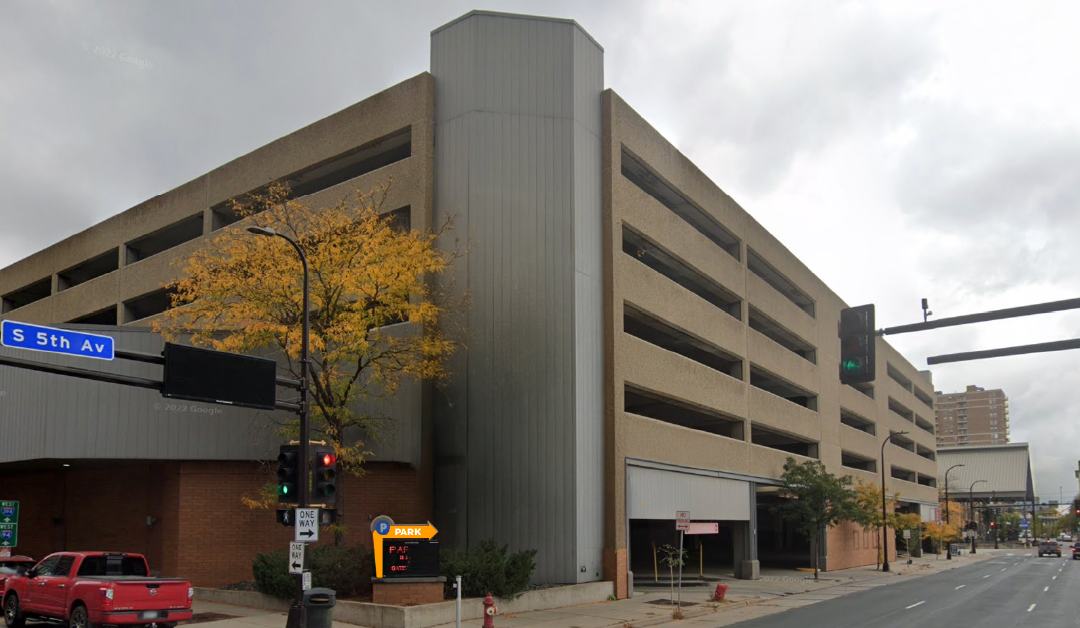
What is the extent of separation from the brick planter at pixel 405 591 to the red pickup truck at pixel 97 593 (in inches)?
200

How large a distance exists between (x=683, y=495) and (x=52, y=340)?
26.6 metres

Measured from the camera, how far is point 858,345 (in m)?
14.8

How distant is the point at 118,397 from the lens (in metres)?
29.2

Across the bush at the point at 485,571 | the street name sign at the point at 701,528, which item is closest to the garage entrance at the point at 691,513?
the street name sign at the point at 701,528

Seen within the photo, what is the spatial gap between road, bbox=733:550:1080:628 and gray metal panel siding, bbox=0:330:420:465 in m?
13.9

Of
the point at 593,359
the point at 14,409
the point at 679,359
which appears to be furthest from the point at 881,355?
the point at 14,409

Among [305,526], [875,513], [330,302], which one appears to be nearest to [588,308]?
[330,302]

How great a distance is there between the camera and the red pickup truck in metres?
17.7

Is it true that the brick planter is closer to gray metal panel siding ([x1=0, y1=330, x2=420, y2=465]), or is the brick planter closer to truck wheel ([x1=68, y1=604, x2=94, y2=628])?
truck wheel ([x1=68, y1=604, x2=94, y2=628])

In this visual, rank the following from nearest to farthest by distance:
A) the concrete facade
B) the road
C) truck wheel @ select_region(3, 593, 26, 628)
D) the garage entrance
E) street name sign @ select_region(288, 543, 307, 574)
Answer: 1. street name sign @ select_region(288, 543, 307, 574)
2. truck wheel @ select_region(3, 593, 26, 628)
3. the road
4. the concrete facade
5. the garage entrance

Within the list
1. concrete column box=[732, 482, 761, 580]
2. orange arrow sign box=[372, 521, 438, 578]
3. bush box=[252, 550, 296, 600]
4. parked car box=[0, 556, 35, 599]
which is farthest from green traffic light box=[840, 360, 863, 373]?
concrete column box=[732, 482, 761, 580]

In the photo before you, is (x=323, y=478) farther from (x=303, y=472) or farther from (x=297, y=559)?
(x=297, y=559)

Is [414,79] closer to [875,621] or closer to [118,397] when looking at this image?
[118,397]

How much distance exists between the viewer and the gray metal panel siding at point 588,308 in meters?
29.5
